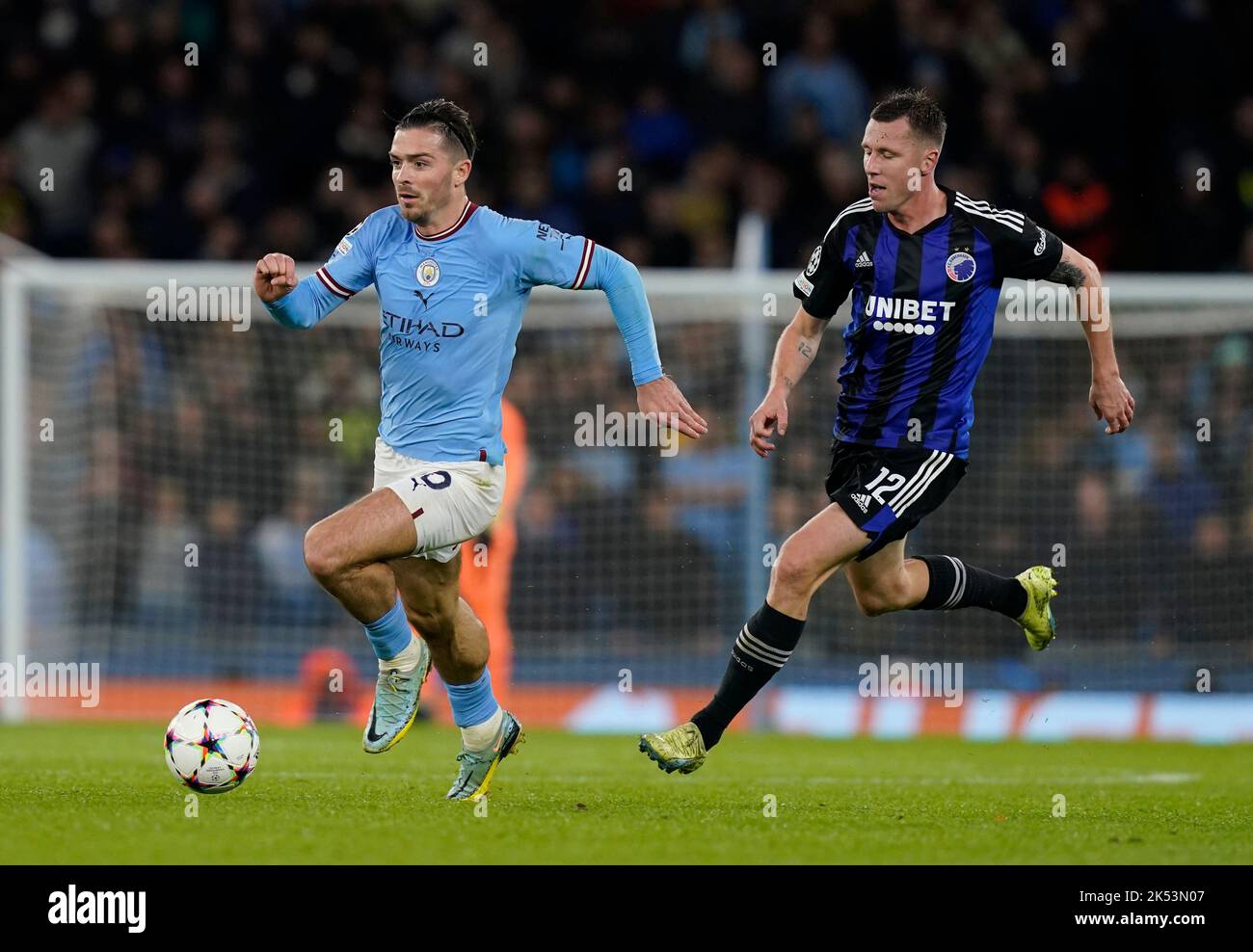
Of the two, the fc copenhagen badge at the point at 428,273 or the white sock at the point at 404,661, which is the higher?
the fc copenhagen badge at the point at 428,273

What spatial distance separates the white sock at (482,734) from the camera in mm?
7211

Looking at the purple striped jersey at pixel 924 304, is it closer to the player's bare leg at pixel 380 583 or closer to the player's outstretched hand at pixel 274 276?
the player's bare leg at pixel 380 583

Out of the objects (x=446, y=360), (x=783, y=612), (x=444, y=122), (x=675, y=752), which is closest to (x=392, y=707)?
(x=675, y=752)

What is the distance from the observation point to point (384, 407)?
24.1 feet

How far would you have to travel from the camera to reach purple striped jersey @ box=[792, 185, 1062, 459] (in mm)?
7402

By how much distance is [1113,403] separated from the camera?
7586 mm

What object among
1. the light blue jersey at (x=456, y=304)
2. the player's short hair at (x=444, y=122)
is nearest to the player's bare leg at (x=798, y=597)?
the light blue jersey at (x=456, y=304)

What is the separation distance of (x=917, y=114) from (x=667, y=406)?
4.94ft

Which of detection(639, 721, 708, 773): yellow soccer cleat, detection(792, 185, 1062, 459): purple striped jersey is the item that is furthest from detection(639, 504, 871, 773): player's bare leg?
detection(792, 185, 1062, 459): purple striped jersey

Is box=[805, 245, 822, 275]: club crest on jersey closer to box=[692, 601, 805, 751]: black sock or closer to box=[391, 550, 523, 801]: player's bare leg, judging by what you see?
box=[692, 601, 805, 751]: black sock

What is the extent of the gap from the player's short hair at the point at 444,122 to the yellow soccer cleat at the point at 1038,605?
2959 millimetres

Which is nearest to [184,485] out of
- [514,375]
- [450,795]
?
[514,375]

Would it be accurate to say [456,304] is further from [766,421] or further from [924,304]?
[924,304]

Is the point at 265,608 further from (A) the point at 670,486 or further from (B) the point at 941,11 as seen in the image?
(B) the point at 941,11
